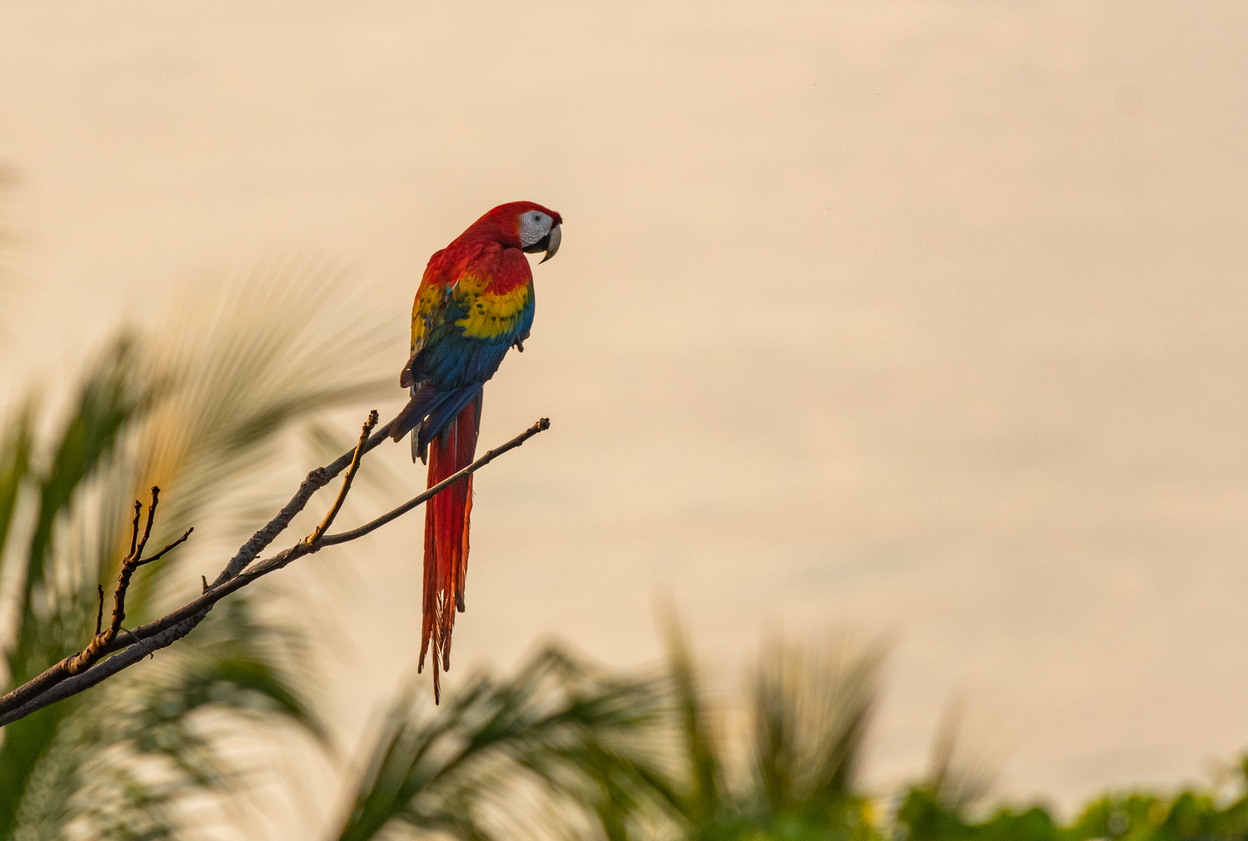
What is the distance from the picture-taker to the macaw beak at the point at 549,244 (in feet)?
6.00

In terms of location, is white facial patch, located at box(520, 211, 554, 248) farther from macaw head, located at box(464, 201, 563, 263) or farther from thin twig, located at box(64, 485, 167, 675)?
thin twig, located at box(64, 485, 167, 675)

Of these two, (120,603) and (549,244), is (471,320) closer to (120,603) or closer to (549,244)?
(549,244)

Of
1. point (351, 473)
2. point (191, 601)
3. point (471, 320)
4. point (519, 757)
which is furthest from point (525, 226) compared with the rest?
point (519, 757)

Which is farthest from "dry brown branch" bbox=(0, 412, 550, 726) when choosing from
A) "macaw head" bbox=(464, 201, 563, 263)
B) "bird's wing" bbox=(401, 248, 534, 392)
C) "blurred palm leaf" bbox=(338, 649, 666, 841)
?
"blurred palm leaf" bbox=(338, 649, 666, 841)

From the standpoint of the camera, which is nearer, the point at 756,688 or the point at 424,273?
the point at 424,273

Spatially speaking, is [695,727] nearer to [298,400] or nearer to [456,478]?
[298,400]

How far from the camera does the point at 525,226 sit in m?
1.83

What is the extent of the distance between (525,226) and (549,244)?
48mm

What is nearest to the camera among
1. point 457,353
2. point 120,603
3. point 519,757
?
point 457,353

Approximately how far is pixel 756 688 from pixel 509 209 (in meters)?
5.74

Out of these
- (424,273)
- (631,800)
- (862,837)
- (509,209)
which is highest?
(509,209)

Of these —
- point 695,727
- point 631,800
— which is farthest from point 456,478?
point 695,727

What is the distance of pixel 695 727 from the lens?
604 centimetres

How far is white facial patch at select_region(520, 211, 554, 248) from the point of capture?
1822mm
